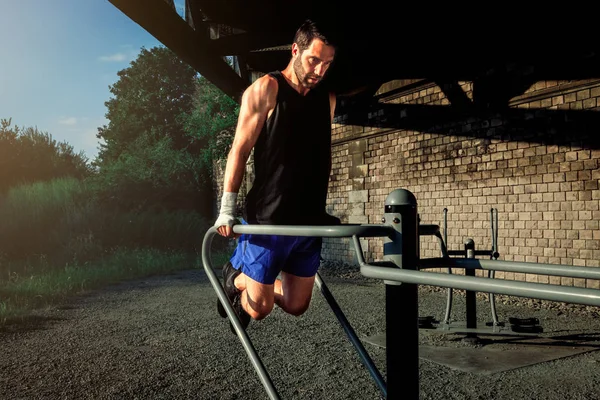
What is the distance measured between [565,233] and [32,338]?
20.8 feet

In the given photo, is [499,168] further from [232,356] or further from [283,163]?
[283,163]

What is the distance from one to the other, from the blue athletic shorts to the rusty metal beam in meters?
3.53

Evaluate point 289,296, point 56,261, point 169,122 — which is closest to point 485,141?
point 289,296

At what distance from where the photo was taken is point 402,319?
1396 millimetres

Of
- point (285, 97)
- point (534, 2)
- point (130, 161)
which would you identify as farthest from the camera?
point (130, 161)

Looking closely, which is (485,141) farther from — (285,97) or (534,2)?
(285,97)

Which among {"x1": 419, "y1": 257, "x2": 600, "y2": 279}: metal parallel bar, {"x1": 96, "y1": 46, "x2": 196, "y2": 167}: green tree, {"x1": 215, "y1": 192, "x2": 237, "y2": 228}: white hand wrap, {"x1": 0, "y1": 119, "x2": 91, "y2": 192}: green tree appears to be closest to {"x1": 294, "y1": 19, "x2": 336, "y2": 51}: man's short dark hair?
{"x1": 215, "y1": 192, "x2": 237, "y2": 228}: white hand wrap

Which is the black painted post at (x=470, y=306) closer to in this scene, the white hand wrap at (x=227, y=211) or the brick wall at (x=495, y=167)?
the brick wall at (x=495, y=167)

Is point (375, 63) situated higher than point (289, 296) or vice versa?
point (375, 63)

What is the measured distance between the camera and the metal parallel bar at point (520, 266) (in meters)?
1.50

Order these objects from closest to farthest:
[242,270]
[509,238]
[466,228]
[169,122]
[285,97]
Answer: [285,97] < [242,270] < [509,238] < [466,228] < [169,122]

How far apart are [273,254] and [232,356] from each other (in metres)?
2.02

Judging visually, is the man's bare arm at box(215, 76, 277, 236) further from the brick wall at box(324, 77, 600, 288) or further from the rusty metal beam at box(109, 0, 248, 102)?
the brick wall at box(324, 77, 600, 288)

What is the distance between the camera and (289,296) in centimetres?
292
